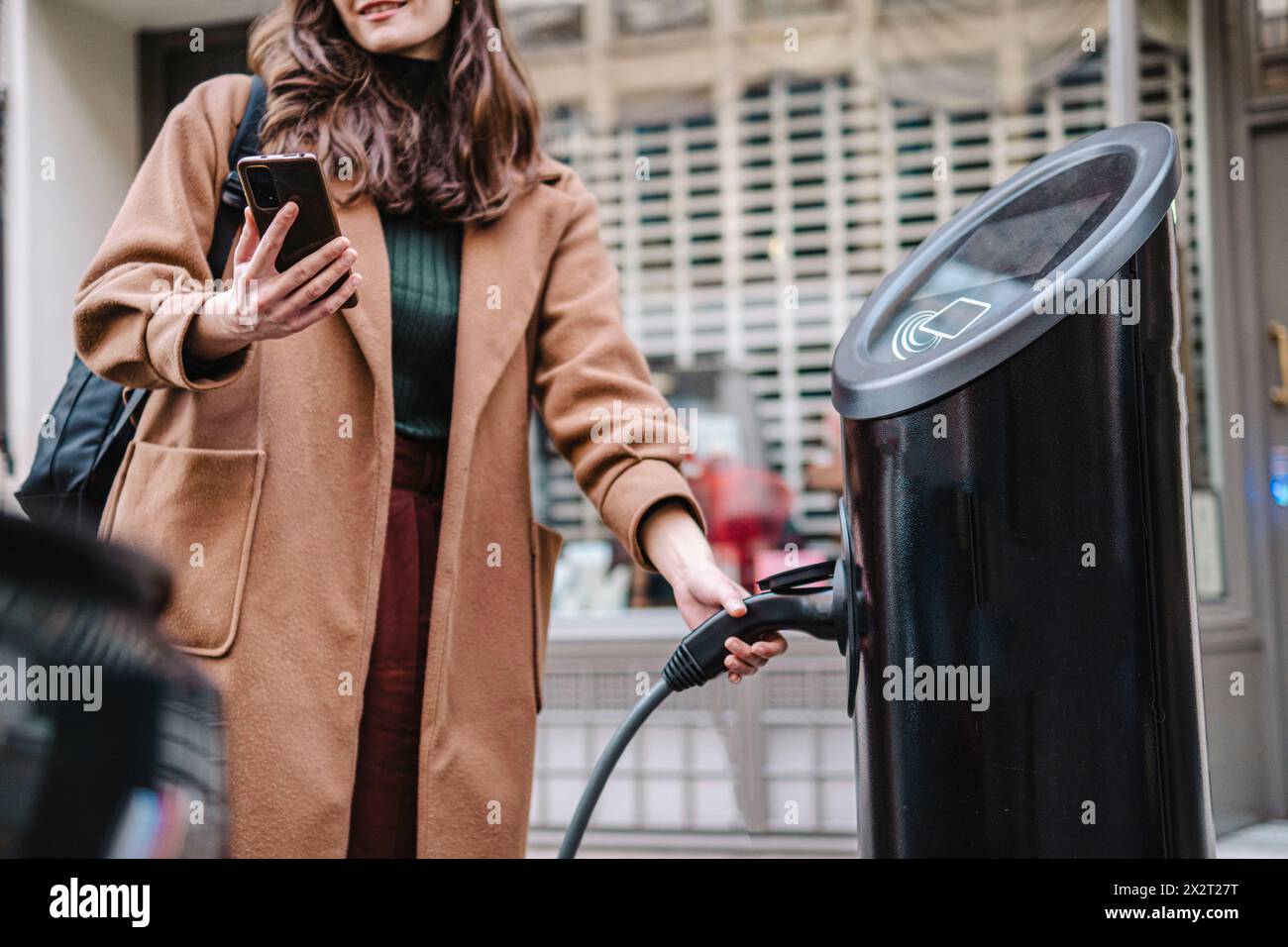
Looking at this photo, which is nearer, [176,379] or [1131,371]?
[1131,371]

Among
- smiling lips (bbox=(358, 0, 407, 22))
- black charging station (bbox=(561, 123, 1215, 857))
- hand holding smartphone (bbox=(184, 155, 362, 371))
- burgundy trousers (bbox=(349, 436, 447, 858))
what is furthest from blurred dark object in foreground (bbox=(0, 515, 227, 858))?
smiling lips (bbox=(358, 0, 407, 22))

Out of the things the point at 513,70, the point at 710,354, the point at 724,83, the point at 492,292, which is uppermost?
the point at 724,83

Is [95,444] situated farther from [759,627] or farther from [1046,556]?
[1046,556]

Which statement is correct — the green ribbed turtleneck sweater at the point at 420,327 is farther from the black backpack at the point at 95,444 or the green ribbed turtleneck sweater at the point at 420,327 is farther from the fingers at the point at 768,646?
the fingers at the point at 768,646

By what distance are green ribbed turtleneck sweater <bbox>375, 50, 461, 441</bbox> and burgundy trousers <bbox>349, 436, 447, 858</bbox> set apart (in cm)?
3

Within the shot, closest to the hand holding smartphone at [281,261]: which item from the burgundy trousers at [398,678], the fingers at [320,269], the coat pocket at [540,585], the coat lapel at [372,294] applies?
the fingers at [320,269]

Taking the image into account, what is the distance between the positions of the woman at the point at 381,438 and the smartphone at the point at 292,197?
35 millimetres

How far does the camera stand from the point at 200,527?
1039 mm

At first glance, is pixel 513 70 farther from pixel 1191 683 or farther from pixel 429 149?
pixel 1191 683

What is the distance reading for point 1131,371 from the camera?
0.79 metres

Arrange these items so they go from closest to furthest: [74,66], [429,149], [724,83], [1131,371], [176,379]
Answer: [1131,371], [176,379], [429,149], [74,66], [724,83]

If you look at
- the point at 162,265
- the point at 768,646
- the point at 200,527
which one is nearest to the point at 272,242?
the point at 162,265

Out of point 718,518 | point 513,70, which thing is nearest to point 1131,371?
point 513,70
